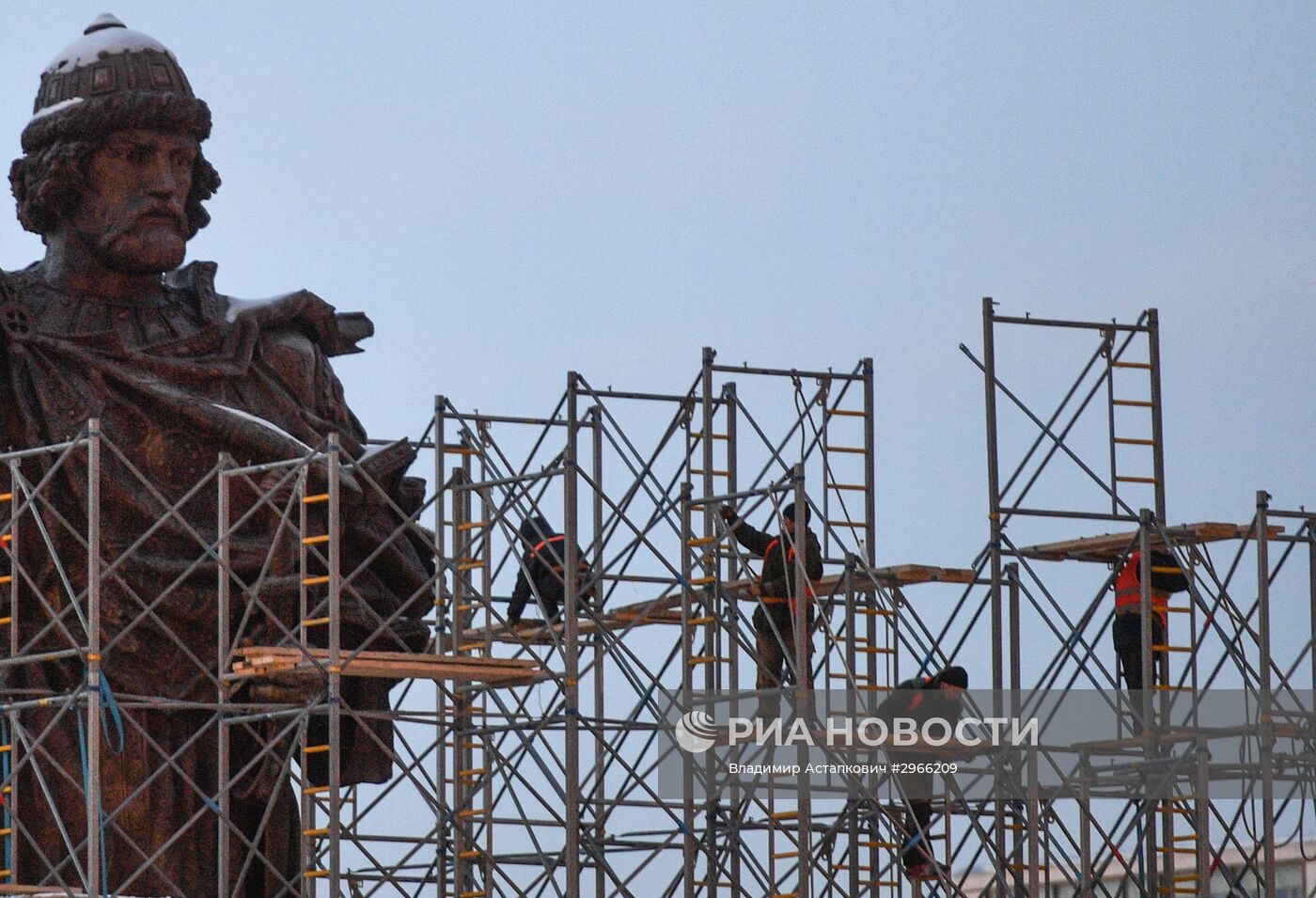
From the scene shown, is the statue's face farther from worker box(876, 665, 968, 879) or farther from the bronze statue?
worker box(876, 665, 968, 879)

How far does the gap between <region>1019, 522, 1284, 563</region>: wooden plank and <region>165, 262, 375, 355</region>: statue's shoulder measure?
7.65m

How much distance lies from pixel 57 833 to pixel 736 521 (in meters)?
7.21

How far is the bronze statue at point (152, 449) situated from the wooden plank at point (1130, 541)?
6270 mm

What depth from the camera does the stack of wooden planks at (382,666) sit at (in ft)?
88.2

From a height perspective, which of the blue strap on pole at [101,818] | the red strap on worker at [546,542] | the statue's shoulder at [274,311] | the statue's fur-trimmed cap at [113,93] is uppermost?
the statue's fur-trimmed cap at [113,93]

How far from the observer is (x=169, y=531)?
29188 millimetres

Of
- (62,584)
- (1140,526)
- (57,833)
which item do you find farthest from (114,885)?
(1140,526)

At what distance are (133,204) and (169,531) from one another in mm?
3367

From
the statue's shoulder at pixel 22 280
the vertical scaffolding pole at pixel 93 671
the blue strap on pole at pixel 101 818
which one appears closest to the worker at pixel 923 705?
the blue strap on pole at pixel 101 818

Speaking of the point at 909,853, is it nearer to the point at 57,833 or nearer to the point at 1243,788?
the point at 1243,788

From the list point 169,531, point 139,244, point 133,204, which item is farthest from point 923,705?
point 133,204

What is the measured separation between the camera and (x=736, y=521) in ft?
99.0

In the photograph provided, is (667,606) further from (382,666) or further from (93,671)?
(93,671)

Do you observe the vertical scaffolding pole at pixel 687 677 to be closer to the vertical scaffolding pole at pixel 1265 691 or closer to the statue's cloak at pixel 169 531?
the statue's cloak at pixel 169 531
